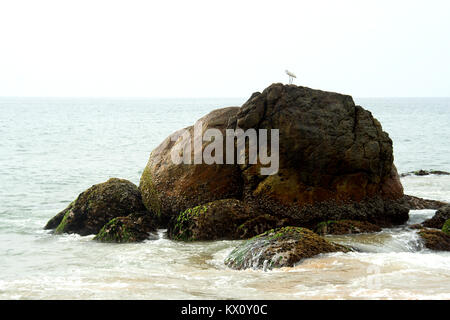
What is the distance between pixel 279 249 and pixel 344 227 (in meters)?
2.69

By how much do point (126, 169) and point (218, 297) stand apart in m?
19.3

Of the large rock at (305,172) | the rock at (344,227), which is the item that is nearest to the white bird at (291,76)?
Answer: the large rock at (305,172)

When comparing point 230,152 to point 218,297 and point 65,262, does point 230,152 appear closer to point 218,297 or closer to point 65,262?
point 65,262

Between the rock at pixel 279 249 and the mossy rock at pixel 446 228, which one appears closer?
the rock at pixel 279 249

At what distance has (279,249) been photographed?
27.7 ft

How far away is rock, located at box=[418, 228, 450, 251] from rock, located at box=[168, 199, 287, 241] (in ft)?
8.60

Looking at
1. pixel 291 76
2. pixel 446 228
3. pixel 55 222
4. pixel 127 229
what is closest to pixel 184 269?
pixel 127 229

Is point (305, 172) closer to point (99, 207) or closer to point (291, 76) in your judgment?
point (291, 76)

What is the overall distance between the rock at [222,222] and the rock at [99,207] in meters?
1.66

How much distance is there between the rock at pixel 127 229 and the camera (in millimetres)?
11023

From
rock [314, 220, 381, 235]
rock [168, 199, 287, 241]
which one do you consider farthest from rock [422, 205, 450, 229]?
rock [168, 199, 287, 241]

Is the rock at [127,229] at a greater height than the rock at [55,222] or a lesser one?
greater

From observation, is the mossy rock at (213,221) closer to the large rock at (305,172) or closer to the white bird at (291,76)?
the large rock at (305,172)
